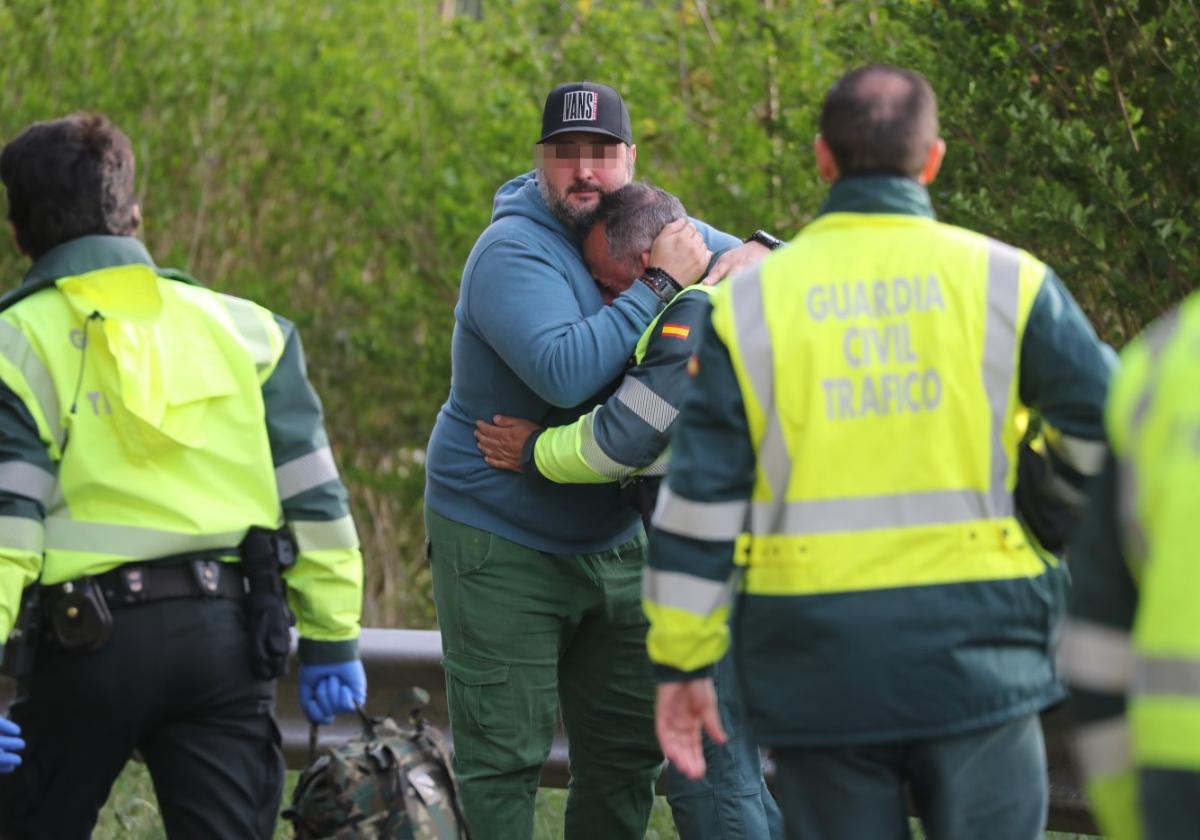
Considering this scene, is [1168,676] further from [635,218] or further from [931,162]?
[635,218]

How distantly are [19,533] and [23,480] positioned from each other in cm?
10

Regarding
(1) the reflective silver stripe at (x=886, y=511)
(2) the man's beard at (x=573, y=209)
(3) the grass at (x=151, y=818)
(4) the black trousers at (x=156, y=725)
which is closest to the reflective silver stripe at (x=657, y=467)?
(2) the man's beard at (x=573, y=209)

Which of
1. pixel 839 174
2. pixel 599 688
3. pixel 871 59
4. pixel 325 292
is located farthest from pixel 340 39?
pixel 839 174

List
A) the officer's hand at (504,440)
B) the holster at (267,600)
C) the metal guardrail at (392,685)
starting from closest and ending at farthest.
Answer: the holster at (267,600)
the officer's hand at (504,440)
the metal guardrail at (392,685)

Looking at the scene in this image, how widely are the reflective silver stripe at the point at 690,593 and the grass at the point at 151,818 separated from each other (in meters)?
2.53

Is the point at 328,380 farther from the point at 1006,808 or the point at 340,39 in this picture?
the point at 1006,808

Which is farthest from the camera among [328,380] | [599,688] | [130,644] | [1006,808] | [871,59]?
[328,380]

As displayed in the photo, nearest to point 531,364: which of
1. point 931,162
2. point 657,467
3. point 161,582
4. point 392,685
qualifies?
point 657,467

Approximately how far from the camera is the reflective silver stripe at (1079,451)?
300 cm

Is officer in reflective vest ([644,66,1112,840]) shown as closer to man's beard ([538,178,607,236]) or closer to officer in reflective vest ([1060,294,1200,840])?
officer in reflective vest ([1060,294,1200,840])

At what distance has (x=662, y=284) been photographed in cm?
421

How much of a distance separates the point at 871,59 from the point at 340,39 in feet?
14.6

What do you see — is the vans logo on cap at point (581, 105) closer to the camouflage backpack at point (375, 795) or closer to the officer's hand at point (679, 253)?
the officer's hand at point (679, 253)

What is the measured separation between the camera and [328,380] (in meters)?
9.20
